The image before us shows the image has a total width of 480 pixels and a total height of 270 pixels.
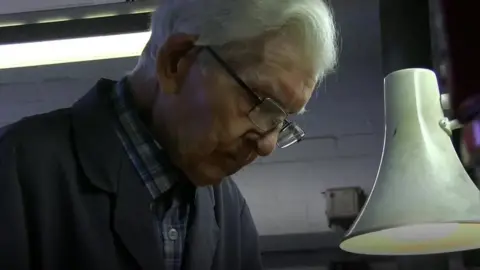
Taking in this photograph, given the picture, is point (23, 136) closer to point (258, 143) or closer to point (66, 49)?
point (258, 143)

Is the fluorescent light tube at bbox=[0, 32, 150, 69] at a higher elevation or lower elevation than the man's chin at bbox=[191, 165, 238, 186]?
higher

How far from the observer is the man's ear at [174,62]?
51.1 inches

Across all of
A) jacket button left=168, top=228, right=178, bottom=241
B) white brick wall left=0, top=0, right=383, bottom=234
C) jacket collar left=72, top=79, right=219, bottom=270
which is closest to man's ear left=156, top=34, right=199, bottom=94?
jacket collar left=72, top=79, right=219, bottom=270

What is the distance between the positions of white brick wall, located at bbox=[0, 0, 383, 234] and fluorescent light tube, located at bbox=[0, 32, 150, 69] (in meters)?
1.09

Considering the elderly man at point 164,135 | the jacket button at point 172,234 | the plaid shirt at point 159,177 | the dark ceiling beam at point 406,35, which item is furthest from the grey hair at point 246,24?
the dark ceiling beam at point 406,35

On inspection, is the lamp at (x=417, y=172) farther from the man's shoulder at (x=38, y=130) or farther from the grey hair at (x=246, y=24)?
the man's shoulder at (x=38, y=130)

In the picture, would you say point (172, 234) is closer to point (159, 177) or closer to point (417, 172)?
point (159, 177)

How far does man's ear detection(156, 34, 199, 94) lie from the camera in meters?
1.30

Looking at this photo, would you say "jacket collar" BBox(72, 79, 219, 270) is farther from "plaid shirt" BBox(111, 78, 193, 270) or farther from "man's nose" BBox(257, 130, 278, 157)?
"man's nose" BBox(257, 130, 278, 157)

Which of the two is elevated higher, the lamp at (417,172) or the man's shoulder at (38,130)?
the man's shoulder at (38,130)

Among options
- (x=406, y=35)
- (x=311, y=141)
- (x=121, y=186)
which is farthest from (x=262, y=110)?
(x=311, y=141)

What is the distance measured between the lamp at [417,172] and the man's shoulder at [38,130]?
1.73 ft

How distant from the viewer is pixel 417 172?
→ 112 cm

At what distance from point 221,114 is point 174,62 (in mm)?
125
